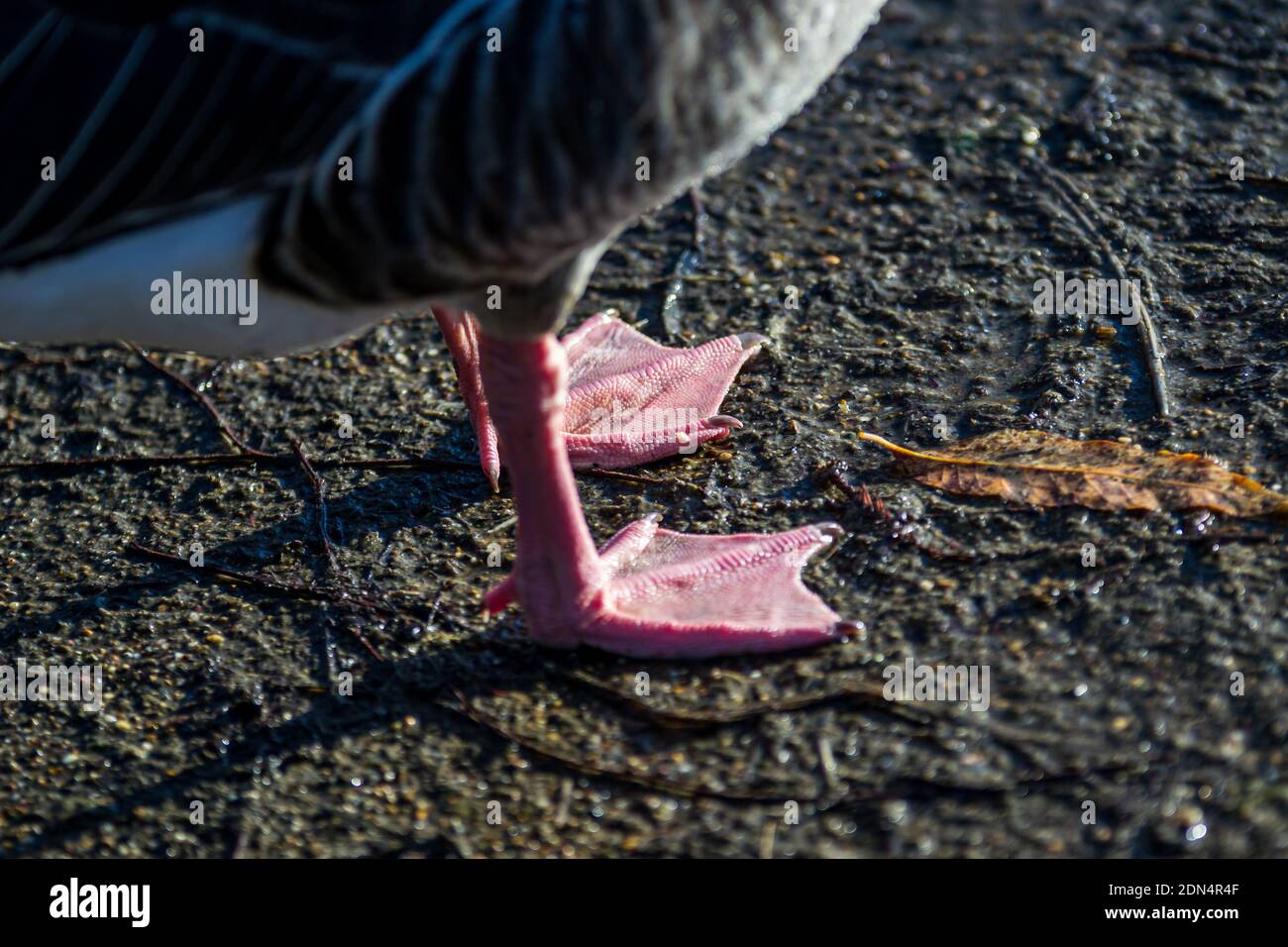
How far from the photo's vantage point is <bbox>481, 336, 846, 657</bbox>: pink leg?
3102 millimetres

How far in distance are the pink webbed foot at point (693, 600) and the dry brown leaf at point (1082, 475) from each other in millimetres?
368

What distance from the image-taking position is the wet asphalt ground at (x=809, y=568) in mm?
2781

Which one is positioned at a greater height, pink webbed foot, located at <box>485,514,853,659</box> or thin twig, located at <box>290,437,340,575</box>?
thin twig, located at <box>290,437,340,575</box>

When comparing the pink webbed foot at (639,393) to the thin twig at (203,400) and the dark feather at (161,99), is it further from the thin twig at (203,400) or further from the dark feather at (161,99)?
the dark feather at (161,99)

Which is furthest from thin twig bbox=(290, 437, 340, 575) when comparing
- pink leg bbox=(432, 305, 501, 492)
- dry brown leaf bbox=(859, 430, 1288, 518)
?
dry brown leaf bbox=(859, 430, 1288, 518)

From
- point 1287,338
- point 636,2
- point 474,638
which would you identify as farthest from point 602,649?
point 1287,338

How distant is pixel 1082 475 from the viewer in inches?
135

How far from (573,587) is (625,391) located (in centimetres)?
90

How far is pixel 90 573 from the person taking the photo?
3.58m

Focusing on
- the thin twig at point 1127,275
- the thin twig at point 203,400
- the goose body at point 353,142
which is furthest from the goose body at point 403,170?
the thin twig at point 1127,275

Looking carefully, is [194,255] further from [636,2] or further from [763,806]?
[763,806]

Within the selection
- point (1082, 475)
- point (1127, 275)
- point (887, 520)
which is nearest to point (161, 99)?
point (887, 520)

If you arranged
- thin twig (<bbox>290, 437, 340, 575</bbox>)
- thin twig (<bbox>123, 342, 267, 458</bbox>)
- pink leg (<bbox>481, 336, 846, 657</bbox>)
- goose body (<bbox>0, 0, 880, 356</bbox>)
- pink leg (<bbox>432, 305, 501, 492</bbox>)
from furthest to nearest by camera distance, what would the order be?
thin twig (<bbox>123, 342, 267, 458</bbox>), pink leg (<bbox>432, 305, 501, 492</bbox>), thin twig (<bbox>290, 437, 340, 575</bbox>), pink leg (<bbox>481, 336, 846, 657</bbox>), goose body (<bbox>0, 0, 880, 356</bbox>)

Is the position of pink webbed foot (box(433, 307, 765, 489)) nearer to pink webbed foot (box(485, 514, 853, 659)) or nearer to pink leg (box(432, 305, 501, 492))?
pink leg (box(432, 305, 501, 492))
